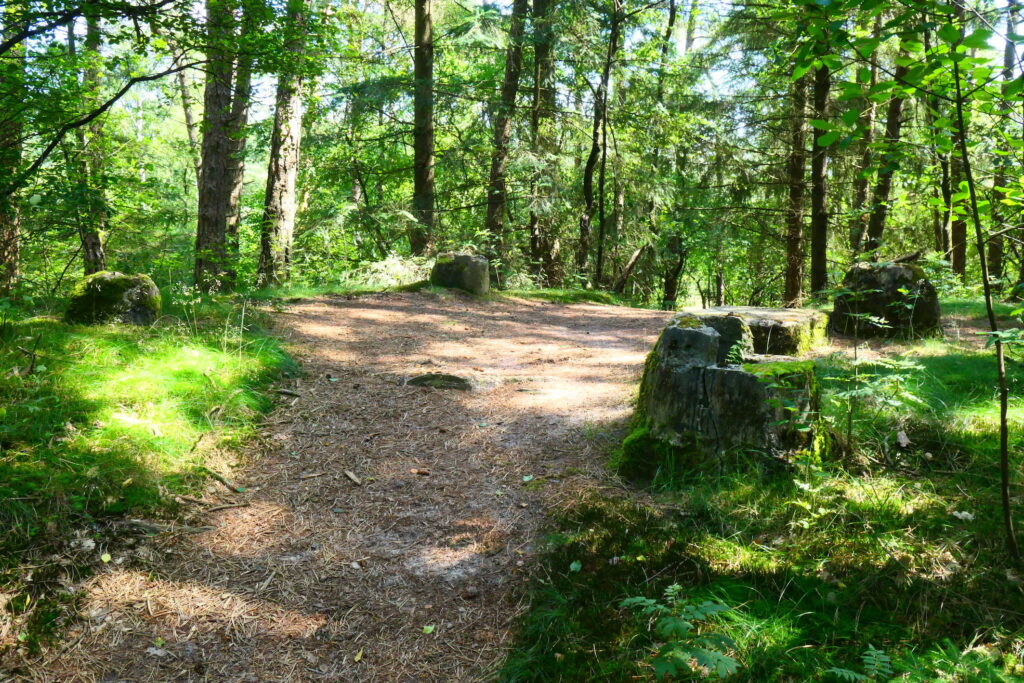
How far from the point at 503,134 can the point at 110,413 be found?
1126 cm

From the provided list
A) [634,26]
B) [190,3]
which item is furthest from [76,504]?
[634,26]

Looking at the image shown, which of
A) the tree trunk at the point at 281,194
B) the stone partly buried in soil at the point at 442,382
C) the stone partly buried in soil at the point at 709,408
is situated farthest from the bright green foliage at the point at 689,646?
the tree trunk at the point at 281,194

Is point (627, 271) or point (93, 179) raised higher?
point (93, 179)

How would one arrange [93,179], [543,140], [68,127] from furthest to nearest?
[543,140] < [93,179] < [68,127]

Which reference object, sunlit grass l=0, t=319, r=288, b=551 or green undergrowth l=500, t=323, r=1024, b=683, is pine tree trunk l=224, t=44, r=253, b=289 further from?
green undergrowth l=500, t=323, r=1024, b=683

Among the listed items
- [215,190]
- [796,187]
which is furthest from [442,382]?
[796,187]

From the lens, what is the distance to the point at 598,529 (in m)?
3.39

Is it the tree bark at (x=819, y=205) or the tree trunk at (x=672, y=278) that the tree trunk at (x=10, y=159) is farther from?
the tree trunk at (x=672, y=278)

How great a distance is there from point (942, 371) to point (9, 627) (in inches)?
245

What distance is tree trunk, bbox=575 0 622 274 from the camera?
522 inches

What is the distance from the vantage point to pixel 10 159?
5.98 metres

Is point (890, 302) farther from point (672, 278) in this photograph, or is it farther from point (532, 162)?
point (672, 278)

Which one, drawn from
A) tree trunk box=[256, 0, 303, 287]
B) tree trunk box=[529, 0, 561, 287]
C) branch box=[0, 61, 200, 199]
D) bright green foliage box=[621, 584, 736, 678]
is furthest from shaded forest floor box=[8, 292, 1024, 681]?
tree trunk box=[529, 0, 561, 287]

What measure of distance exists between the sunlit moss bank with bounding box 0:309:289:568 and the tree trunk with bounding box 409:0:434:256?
7.88 metres
